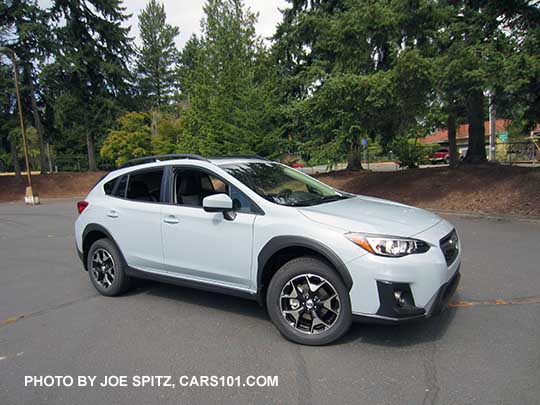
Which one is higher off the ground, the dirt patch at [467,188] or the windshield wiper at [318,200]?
the windshield wiper at [318,200]

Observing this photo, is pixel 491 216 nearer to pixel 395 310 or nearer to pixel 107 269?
pixel 395 310

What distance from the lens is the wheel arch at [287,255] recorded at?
320cm

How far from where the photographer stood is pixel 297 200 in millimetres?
4020

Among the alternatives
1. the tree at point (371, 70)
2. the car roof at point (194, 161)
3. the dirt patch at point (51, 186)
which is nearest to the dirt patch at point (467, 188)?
the tree at point (371, 70)

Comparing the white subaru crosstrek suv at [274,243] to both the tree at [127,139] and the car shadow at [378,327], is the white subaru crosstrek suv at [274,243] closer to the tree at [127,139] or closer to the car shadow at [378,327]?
the car shadow at [378,327]

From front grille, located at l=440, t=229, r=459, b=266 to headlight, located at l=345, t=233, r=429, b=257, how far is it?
299mm

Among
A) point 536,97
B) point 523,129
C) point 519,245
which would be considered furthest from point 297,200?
point 523,129

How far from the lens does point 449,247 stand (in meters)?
3.46

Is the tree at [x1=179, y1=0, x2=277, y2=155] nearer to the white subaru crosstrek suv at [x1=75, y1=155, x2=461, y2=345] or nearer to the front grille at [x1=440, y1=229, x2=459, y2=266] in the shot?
the white subaru crosstrek suv at [x1=75, y1=155, x2=461, y2=345]

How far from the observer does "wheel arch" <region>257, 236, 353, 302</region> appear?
10.5ft

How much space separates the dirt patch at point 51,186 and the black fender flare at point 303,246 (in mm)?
23578

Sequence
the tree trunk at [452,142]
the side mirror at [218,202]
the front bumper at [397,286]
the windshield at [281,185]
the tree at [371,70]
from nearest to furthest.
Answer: the front bumper at [397,286] → the side mirror at [218,202] → the windshield at [281,185] → the tree at [371,70] → the tree trunk at [452,142]

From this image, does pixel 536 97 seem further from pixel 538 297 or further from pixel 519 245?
pixel 538 297

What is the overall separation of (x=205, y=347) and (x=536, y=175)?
1143cm
